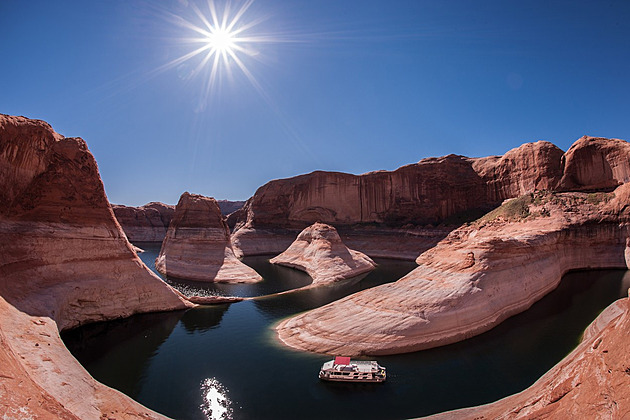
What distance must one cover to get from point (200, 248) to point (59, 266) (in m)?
18.7

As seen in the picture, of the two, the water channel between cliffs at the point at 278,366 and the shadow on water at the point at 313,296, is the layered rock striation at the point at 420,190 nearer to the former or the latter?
the shadow on water at the point at 313,296

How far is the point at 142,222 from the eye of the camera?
83938 millimetres

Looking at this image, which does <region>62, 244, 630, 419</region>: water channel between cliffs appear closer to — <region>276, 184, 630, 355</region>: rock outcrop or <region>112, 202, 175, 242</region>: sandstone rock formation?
<region>276, 184, 630, 355</region>: rock outcrop

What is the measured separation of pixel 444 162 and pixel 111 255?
61.6 m

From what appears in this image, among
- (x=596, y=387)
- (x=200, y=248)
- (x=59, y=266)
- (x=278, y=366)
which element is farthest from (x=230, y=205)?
(x=596, y=387)

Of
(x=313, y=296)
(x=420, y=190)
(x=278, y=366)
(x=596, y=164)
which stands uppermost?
(x=420, y=190)

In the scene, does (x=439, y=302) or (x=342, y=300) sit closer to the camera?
(x=439, y=302)

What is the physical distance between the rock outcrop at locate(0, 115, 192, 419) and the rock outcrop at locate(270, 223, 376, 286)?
660 inches

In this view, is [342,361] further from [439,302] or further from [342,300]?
[342,300]

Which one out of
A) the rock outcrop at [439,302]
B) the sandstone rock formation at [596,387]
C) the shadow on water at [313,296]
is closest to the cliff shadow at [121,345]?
the shadow on water at [313,296]

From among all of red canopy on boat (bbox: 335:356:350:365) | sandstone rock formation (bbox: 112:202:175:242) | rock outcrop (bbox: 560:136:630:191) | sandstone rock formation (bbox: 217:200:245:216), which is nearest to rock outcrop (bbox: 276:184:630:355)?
red canopy on boat (bbox: 335:356:350:365)

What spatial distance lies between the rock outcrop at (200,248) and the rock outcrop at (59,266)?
1094 centimetres

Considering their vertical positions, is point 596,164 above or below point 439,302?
above

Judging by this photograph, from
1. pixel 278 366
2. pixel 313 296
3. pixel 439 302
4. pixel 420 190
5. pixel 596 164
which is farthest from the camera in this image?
pixel 420 190
